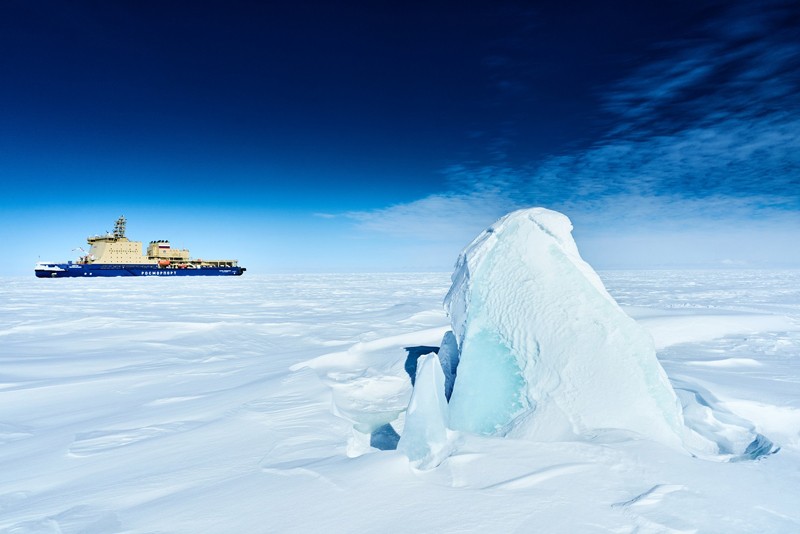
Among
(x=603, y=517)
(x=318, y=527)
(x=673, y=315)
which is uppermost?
(x=673, y=315)

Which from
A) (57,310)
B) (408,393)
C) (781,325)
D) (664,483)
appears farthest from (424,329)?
(57,310)

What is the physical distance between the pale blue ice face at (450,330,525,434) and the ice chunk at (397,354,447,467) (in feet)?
1.50

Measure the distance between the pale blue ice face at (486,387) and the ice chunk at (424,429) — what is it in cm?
46

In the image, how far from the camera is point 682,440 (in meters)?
2.46

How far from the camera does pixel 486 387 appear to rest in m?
2.81

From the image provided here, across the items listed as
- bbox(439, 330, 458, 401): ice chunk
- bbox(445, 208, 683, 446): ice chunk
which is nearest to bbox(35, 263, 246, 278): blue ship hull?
bbox(439, 330, 458, 401): ice chunk

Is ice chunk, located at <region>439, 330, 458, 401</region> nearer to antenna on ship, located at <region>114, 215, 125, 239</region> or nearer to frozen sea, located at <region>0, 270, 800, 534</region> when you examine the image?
frozen sea, located at <region>0, 270, 800, 534</region>

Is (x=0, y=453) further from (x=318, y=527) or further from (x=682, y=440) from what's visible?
(x=682, y=440)

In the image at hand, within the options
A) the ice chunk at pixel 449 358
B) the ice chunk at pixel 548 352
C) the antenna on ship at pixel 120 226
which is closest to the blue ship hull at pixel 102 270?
the antenna on ship at pixel 120 226

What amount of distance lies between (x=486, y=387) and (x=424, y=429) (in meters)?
0.78

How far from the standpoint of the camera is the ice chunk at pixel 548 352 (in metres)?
2.44

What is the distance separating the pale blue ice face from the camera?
2672mm

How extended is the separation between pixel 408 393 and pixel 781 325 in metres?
9.12

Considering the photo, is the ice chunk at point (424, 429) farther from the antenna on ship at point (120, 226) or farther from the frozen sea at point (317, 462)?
the antenna on ship at point (120, 226)
